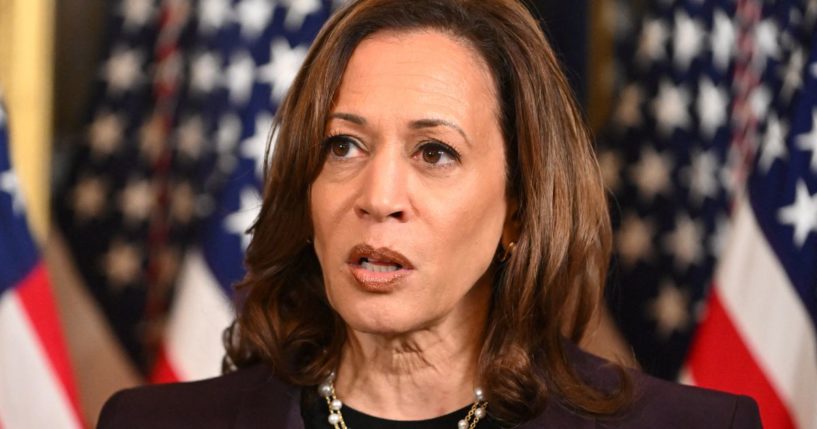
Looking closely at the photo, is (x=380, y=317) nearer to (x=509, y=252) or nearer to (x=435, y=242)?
(x=435, y=242)

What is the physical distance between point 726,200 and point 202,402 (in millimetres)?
1429

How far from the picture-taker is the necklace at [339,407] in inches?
70.6

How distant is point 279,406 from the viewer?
1.85 metres

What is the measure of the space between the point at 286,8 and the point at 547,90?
1.03 meters

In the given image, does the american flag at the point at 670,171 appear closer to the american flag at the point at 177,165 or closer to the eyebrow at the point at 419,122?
the american flag at the point at 177,165

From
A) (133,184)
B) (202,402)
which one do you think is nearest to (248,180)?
(133,184)

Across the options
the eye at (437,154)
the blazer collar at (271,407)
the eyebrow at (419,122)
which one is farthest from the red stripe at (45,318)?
the eye at (437,154)

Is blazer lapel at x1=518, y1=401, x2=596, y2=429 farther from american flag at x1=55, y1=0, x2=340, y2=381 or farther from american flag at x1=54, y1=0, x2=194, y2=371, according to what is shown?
american flag at x1=54, y1=0, x2=194, y2=371

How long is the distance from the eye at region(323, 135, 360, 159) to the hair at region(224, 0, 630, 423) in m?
0.02

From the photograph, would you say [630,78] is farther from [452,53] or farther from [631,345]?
[452,53]

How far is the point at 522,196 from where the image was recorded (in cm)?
180

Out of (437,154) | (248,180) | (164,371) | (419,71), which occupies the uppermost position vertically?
(419,71)

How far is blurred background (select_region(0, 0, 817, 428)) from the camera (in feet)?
8.00

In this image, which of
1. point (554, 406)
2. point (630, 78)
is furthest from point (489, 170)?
point (630, 78)
